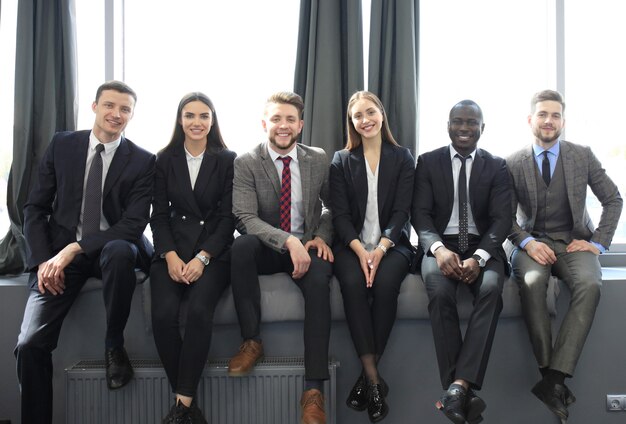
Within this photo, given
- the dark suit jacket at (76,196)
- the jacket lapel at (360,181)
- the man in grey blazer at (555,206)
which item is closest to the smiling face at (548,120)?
the man in grey blazer at (555,206)

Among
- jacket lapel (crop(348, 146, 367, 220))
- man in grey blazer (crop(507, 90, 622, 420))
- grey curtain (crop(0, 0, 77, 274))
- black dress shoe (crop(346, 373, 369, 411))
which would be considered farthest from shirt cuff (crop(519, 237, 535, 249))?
grey curtain (crop(0, 0, 77, 274))

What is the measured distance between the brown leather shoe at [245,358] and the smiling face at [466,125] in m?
1.34

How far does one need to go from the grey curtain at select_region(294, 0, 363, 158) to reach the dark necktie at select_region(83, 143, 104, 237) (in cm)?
109

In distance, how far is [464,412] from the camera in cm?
206

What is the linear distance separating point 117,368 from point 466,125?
1.90 m

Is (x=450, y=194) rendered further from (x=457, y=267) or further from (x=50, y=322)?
(x=50, y=322)

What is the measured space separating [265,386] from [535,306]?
1194 mm

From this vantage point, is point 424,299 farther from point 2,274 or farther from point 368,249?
point 2,274

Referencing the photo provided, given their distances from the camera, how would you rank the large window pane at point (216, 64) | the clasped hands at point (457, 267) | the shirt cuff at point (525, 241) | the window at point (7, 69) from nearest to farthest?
1. the clasped hands at point (457, 267)
2. the shirt cuff at point (525, 241)
3. the window at point (7, 69)
4. the large window pane at point (216, 64)

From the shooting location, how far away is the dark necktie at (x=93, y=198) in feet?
8.24

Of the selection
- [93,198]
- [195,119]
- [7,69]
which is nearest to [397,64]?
[195,119]

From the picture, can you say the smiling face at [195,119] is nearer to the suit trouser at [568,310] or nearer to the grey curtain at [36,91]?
the grey curtain at [36,91]

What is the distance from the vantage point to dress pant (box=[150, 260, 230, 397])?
7.09ft

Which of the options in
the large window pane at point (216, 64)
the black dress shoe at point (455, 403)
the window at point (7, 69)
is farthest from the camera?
the large window pane at point (216, 64)
